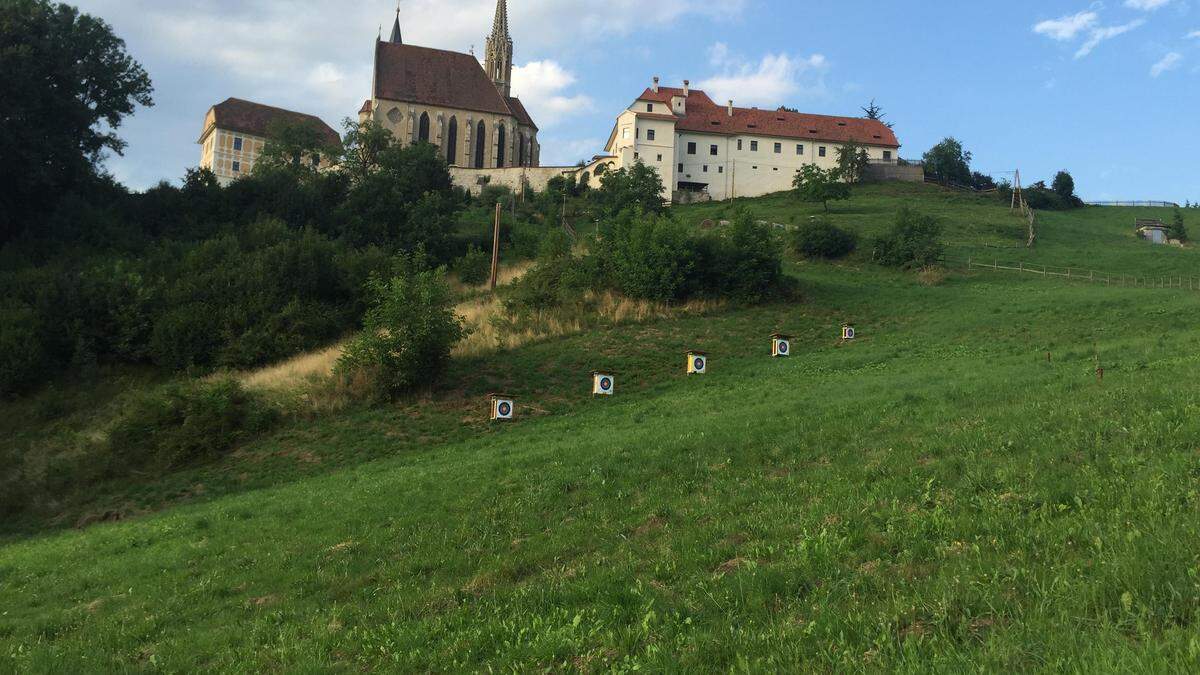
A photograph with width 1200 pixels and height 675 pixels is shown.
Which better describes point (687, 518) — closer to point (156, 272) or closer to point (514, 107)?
point (156, 272)

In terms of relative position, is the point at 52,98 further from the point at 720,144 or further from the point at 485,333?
the point at 720,144

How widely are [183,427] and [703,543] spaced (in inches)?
833

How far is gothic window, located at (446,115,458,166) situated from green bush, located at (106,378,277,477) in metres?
78.7

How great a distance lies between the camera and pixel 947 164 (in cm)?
10125

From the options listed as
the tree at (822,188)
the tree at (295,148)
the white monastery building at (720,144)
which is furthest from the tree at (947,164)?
the tree at (295,148)

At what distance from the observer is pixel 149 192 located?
57062 millimetres

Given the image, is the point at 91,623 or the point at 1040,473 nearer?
the point at 1040,473

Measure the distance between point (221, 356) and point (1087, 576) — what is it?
3413 centimetres

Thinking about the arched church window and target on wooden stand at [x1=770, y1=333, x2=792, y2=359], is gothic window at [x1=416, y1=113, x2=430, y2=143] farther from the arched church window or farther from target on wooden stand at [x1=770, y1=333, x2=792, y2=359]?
target on wooden stand at [x1=770, y1=333, x2=792, y2=359]

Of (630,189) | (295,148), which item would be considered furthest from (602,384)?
(295,148)

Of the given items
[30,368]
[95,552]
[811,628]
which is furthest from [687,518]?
[30,368]

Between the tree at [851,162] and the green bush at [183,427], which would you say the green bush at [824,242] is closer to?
the green bush at [183,427]

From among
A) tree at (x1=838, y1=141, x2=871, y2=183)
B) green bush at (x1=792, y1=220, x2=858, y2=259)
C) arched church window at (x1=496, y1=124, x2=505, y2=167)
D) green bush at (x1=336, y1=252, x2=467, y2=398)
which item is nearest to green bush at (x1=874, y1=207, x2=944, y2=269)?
green bush at (x1=792, y1=220, x2=858, y2=259)

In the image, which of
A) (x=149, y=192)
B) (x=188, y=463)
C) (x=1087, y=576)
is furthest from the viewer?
(x=149, y=192)
